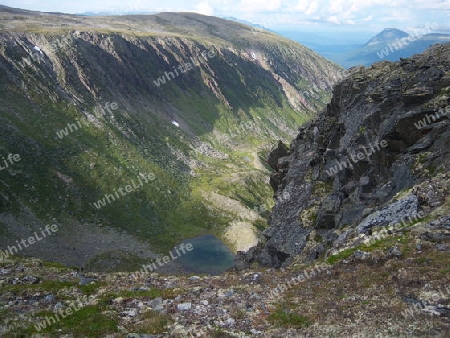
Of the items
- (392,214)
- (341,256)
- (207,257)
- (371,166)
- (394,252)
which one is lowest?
(207,257)

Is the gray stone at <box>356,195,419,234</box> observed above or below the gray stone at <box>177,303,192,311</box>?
below

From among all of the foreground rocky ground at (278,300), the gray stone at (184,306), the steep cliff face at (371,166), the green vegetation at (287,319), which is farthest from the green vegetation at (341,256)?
the gray stone at (184,306)

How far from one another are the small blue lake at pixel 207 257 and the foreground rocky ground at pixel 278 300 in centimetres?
5674

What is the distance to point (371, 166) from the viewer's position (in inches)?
1412

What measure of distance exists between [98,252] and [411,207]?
68244 mm

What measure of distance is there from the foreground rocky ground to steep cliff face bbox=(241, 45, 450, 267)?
3.32 metres

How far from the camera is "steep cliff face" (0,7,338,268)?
82438mm

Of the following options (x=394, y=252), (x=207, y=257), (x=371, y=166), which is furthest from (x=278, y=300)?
(x=207, y=257)

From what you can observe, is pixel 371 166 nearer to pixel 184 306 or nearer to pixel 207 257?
pixel 184 306

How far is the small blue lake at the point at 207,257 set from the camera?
3222 inches

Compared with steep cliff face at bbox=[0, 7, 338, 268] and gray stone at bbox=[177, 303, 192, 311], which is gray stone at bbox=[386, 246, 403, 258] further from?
steep cliff face at bbox=[0, 7, 338, 268]

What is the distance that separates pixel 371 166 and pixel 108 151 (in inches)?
3524

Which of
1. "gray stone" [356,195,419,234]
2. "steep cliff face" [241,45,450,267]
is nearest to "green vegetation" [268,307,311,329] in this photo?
"steep cliff face" [241,45,450,267]

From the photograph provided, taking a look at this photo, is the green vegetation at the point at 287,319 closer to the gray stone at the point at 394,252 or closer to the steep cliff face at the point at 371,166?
the gray stone at the point at 394,252
